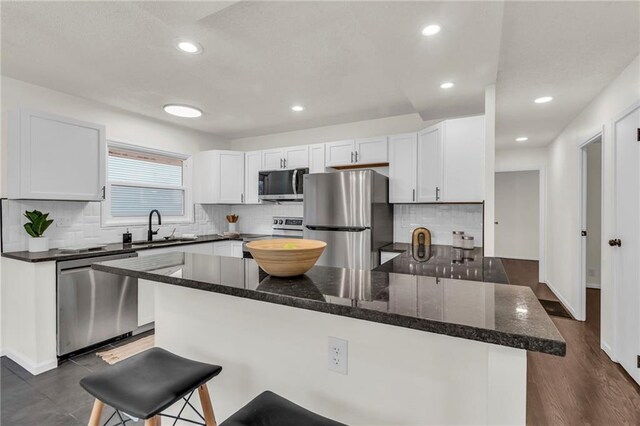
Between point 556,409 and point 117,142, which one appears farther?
point 117,142

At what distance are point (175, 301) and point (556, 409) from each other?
8.19 ft

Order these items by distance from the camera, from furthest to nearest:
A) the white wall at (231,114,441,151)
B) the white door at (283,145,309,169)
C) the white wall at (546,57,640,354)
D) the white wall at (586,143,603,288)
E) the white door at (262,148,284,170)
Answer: the white wall at (586,143,603,288) < the white door at (262,148,284,170) < the white door at (283,145,309,169) < the white wall at (231,114,441,151) < the white wall at (546,57,640,354)

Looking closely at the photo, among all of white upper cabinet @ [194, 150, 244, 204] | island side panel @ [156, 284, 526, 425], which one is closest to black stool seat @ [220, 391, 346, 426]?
island side panel @ [156, 284, 526, 425]

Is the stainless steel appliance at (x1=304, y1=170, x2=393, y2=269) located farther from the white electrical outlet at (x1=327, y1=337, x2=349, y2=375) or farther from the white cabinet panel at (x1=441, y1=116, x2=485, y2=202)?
the white electrical outlet at (x1=327, y1=337, x2=349, y2=375)

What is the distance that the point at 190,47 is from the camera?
7.43 ft

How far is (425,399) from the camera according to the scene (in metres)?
0.96

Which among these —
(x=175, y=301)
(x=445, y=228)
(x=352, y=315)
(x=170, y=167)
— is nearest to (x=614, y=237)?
(x=445, y=228)

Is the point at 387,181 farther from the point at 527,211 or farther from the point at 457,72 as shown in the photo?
the point at 527,211

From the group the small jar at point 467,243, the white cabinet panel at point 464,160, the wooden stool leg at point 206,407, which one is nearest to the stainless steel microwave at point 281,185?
the white cabinet panel at point 464,160

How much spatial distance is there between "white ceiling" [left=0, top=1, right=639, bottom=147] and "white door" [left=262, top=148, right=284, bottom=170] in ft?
2.98

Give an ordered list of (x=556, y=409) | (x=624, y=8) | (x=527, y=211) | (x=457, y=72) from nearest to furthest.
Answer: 1. (x=624, y=8)
2. (x=556, y=409)
3. (x=457, y=72)
4. (x=527, y=211)

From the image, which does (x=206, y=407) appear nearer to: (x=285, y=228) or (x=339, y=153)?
(x=339, y=153)

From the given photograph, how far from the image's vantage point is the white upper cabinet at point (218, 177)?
4527mm

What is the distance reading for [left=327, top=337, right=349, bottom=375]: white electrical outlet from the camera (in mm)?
1078
